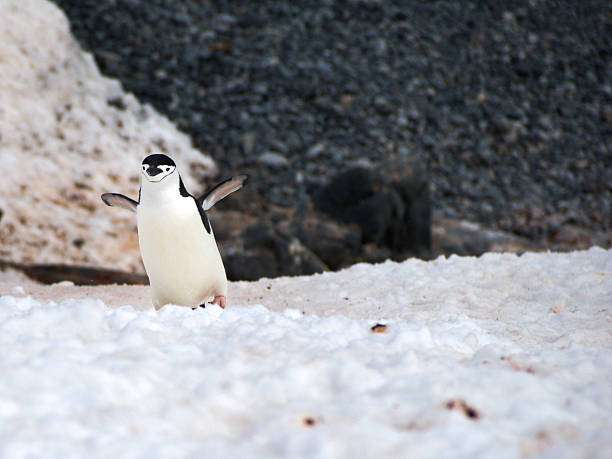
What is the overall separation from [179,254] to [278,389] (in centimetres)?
146

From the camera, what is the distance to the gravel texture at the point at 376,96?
7789 mm

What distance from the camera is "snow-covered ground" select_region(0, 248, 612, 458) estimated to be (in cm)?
116

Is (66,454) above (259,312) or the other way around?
above

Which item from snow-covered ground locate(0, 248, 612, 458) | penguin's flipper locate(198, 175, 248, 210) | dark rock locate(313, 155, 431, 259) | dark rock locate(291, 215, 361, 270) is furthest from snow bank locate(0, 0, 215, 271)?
snow-covered ground locate(0, 248, 612, 458)

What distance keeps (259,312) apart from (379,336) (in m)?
0.46

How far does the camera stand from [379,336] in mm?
1771

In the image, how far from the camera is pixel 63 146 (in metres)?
6.85

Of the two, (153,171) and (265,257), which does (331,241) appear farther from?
(153,171)

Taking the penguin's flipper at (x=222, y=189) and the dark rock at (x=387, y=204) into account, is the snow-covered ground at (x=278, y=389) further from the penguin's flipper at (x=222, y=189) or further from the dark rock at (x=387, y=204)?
the dark rock at (x=387, y=204)

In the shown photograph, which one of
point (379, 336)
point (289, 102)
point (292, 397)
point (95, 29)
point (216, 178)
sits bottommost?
point (216, 178)

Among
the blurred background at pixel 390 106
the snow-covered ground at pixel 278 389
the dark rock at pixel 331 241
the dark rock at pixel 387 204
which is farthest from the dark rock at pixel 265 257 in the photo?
the snow-covered ground at pixel 278 389

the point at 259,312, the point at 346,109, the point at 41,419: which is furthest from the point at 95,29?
the point at 41,419

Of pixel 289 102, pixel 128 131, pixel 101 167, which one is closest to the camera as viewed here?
pixel 101 167

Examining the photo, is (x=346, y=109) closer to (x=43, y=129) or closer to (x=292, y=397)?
(x=43, y=129)
